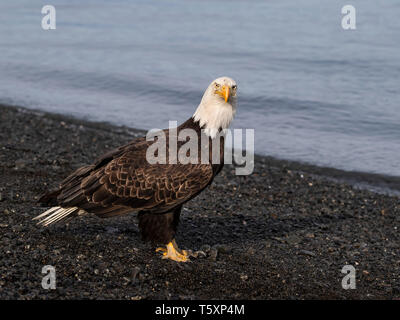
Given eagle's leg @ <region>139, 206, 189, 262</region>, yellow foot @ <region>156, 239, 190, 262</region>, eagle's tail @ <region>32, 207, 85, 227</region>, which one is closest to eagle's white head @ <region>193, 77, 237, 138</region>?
eagle's leg @ <region>139, 206, 189, 262</region>

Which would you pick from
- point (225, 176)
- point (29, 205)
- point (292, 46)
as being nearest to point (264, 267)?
point (29, 205)

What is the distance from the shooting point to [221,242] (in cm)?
828

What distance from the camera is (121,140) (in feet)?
47.7

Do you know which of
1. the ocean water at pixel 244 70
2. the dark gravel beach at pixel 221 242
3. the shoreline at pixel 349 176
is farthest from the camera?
the ocean water at pixel 244 70

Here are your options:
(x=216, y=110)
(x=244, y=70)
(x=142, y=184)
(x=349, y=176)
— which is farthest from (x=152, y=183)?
(x=244, y=70)

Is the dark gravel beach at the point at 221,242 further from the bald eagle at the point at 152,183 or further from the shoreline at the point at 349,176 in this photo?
the shoreline at the point at 349,176

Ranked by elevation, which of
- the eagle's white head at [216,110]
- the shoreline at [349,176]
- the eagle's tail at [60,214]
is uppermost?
the eagle's white head at [216,110]

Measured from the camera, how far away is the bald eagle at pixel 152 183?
712 cm

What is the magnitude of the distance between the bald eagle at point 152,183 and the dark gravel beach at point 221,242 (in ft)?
1.22

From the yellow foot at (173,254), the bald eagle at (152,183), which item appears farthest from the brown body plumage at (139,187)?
the yellow foot at (173,254)

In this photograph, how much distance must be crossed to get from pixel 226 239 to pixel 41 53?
2142 cm

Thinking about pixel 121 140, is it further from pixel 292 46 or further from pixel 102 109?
pixel 292 46

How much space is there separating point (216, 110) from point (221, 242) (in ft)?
6.41

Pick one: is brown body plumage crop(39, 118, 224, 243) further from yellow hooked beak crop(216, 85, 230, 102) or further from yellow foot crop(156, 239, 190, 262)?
yellow hooked beak crop(216, 85, 230, 102)
